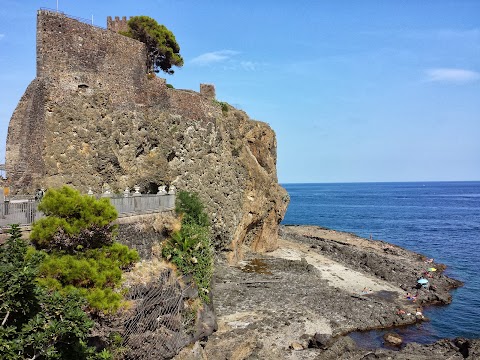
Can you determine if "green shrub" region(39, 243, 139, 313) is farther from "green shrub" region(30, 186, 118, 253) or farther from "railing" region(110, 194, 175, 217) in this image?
"railing" region(110, 194, 175, 217)

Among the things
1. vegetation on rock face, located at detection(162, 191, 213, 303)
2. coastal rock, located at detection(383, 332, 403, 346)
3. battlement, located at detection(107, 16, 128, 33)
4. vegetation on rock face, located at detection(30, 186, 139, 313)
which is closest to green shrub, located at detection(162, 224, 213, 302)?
vegetation on rock face, located at detection(162, 191, 213, 303)

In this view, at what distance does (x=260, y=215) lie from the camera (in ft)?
146

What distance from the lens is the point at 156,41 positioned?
40.5 metres

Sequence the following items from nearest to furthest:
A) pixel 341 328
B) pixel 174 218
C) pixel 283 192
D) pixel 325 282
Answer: pixel 174 218, pixel 341 328, pixel 325 282, pixel 283 192

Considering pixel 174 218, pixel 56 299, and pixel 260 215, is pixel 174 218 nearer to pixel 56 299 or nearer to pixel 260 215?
pixel 56 299

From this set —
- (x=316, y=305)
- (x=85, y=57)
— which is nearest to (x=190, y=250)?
(x=316, y=305)

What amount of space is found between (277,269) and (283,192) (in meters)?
15.1

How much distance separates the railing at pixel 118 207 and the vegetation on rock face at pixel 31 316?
369 centimetres

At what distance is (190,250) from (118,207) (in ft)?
17.1

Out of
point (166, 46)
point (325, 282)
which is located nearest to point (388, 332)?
point (325, 282)

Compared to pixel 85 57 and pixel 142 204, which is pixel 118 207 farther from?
pixel 85 57

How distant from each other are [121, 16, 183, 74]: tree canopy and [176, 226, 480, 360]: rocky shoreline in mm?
20551

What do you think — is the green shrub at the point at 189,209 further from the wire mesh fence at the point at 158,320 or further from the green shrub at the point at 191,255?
the wire mesh fence at the point at 158,320

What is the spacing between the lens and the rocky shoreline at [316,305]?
23672 mm
